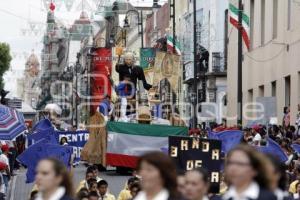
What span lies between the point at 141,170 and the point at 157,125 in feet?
66.2

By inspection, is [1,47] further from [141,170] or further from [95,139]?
[141,170]

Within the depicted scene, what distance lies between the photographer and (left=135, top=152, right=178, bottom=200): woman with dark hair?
26.9 feet

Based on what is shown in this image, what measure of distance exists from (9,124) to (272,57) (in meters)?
19.5

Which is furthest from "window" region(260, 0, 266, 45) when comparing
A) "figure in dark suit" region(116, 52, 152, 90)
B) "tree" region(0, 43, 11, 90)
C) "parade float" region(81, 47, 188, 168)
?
"tree" region(0, 43, 11, 90)

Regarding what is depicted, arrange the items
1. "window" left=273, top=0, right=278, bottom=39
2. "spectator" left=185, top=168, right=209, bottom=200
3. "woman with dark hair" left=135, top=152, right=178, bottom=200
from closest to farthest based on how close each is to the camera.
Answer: "woman with dark hair" left=135, top=152, right=178, bottom=200
"spectator" left=185, top=168, right=209, bottom=200
"window" left=273, top=0, right=278, bottom=39

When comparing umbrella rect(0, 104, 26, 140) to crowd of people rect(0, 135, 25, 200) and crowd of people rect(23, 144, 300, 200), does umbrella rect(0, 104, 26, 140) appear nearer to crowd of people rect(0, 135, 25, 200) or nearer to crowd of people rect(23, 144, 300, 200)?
crowd of people rect(0, 135, 25, 200)

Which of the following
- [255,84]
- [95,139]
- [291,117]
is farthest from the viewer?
[255,84]

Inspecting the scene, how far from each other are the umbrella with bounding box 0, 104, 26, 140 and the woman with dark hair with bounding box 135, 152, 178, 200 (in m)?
16.5

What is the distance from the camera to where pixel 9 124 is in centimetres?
2503

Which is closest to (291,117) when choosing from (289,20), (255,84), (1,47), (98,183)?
(289,20)

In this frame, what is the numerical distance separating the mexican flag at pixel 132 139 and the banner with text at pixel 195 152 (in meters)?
9.13

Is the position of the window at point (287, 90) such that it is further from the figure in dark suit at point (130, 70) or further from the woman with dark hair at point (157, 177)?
the woman with dark hair at point (157, 177)

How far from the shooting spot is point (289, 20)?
40.0 metres

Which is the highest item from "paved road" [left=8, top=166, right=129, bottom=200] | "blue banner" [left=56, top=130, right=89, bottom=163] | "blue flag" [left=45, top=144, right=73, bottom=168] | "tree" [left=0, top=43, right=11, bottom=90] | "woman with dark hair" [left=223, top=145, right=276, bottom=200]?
"tree" [left=0, top=43, right=11, bottom=90]
